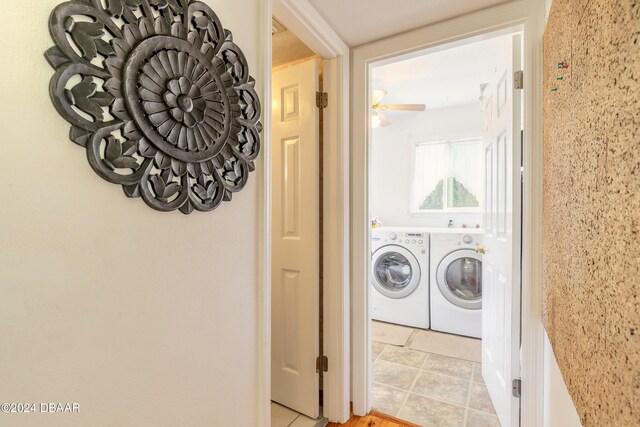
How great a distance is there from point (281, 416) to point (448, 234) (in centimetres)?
225

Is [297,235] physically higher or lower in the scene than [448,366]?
higher

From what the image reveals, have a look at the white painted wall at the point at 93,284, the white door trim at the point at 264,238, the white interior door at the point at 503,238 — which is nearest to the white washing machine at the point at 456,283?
the white interior door at the point at 503,238

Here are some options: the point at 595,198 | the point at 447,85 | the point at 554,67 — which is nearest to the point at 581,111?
the point at 595,198

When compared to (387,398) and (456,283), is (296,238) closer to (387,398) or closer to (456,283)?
(387,398)

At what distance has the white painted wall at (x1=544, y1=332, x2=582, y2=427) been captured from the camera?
3.11ft

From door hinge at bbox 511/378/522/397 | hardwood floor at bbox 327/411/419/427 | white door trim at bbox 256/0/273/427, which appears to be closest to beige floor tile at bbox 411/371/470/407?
hardwood floor at bbox 327/411/419/427

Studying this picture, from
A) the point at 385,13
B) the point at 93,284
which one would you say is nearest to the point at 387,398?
the point at 93,284

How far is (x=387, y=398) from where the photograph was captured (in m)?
2.05

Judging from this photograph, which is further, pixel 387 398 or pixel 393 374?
pixel 393 374

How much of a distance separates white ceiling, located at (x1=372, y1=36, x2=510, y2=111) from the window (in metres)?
0.58

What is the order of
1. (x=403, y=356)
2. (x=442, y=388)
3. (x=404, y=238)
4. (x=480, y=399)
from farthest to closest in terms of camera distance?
(x=404, y=238) → (x=403, y=356) → (x=442, y=388) → (x=480, y=399)

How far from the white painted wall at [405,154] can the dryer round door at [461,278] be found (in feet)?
3.15

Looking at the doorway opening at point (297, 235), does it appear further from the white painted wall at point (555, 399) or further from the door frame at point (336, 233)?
the white painted wall at point (555, 399)

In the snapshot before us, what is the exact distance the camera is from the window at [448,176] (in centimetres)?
381
